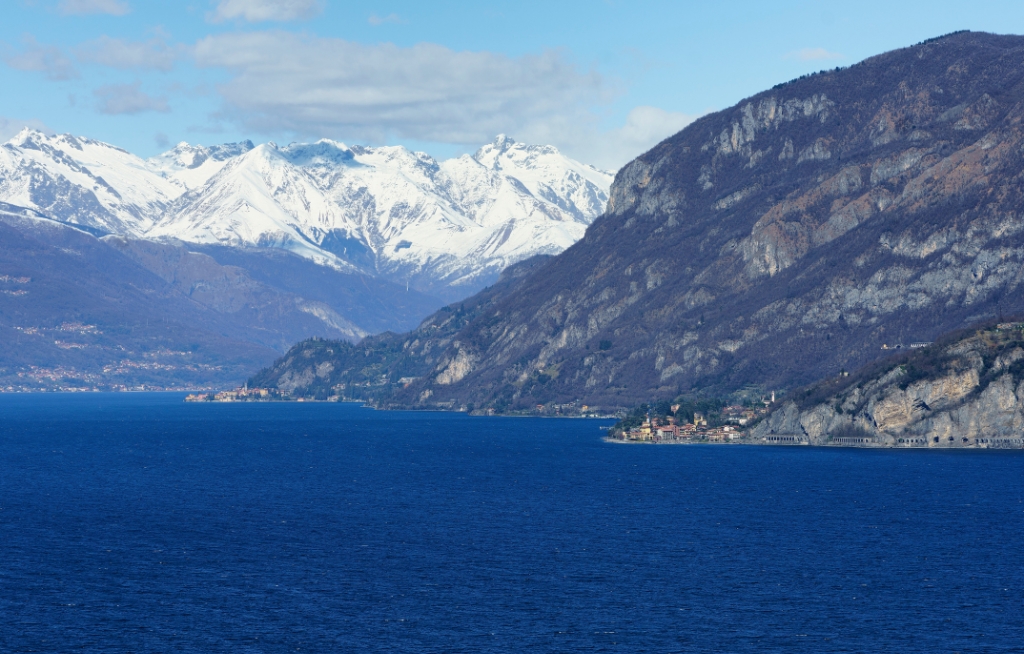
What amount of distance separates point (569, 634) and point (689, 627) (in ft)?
34.9

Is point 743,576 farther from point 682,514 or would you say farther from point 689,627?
point 682,514

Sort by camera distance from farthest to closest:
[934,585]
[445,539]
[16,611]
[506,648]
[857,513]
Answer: [857,513] → [445,539] → [934,585] → [16,611] → [506,648]

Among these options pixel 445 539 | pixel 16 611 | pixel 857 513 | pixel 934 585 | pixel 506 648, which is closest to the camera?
pixel 506 648

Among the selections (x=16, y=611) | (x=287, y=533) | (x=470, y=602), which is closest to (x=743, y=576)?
(x=470, y=602)

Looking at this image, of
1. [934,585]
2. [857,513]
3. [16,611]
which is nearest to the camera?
[16,611]

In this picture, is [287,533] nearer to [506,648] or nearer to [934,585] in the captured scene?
[506,648]

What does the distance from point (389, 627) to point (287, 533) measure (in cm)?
5359

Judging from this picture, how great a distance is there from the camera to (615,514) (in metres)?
194

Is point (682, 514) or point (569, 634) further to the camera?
point (682, 514)

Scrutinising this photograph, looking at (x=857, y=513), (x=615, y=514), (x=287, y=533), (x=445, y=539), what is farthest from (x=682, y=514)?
(x=287, y=533)

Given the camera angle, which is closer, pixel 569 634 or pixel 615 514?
pixel 569 634

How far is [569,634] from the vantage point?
122562 millimetres

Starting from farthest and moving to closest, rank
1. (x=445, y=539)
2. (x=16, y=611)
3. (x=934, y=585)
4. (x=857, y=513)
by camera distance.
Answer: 1. (x=857, y=513)
2. (x=445, y=539)
3. (x=934, y=585)
4. (x=16, y=611)

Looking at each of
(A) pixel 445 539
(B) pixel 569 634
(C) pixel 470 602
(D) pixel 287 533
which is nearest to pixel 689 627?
(B) pixel 569 634
